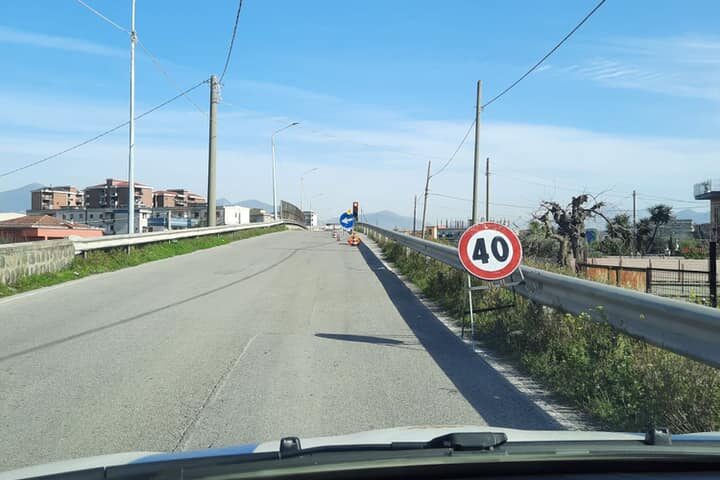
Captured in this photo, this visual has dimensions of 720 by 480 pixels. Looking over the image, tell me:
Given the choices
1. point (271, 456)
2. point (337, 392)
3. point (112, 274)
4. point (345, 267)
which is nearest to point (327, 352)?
point (337, 392)

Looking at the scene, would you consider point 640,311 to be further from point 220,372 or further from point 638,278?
point 638,278

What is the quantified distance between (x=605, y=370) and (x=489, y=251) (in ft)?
10.0

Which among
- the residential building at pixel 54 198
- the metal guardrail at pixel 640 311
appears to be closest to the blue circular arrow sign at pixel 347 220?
the metal guardrail at pixel 640 311

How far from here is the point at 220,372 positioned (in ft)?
24.3

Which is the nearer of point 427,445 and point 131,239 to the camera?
point 427,445

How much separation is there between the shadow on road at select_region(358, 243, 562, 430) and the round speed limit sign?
1.03 metres

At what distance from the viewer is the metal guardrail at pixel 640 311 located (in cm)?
551

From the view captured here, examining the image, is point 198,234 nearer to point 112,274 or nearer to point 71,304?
point 112,274

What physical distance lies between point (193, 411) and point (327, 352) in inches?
109

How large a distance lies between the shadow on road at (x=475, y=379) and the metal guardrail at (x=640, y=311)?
1.21 meters

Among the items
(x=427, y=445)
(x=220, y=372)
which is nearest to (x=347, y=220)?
(x=220, y=372)

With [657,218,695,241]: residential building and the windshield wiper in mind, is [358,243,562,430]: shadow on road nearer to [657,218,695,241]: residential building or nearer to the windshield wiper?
the windshield wiper

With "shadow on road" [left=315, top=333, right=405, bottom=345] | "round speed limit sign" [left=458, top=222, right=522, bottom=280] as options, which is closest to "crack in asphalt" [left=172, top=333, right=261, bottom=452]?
"shadow on road" [left=315, top=333, right=405, bottom=345]

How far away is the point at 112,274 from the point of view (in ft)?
55.7
